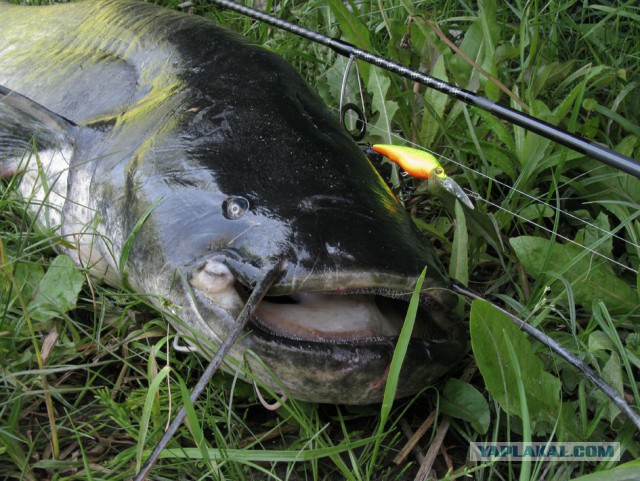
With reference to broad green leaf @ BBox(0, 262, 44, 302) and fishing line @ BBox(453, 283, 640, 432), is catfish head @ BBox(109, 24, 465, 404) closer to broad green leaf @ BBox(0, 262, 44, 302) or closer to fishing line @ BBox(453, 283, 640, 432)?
fishing line @ BBox(453, 283, 640, 432)

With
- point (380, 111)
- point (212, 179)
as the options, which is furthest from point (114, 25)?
point (212, 179)

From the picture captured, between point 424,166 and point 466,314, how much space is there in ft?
1.46

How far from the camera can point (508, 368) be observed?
1.63m

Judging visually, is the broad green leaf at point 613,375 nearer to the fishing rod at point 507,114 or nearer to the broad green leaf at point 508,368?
the broad green leaf at point 508,368

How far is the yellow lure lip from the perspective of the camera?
209 cm

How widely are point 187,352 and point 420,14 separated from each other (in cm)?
154

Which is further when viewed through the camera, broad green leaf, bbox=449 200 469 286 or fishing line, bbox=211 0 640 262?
broad green leaf, bbox=449 200 469 286

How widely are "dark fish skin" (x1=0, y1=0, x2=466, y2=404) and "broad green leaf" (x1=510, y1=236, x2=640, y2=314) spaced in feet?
1.30

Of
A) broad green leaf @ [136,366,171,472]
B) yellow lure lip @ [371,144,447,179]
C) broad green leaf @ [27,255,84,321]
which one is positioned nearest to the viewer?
broad green leaf @ [136,366,171,472]

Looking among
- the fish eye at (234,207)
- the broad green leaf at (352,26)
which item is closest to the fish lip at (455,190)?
the fish eye at (234,207)

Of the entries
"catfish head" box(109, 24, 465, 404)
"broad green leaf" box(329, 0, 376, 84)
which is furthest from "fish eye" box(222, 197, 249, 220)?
"broad green leaf" box(329, 0, 376, 84)

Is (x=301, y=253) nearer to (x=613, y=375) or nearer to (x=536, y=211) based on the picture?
(x=613, y=375)

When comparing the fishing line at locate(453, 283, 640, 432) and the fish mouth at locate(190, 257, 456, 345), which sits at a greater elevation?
the fish mouth at locate(190, 257, 456, 345)

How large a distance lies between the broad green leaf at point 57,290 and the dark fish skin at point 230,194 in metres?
0.09
